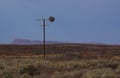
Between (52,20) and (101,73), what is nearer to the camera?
(101,73)

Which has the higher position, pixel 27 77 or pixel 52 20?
pixel 52 20

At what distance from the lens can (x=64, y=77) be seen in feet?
76.5

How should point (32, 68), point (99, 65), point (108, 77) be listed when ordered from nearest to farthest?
point (108, 77), point (32, 68), point (99, 65)

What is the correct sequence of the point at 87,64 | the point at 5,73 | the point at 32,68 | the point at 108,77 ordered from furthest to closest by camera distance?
the point at 87,64, the point at 32,68, the point at 5,73, the point at 108,77

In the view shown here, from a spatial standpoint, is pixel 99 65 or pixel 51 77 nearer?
pixel 51 77

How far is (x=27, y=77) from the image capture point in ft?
75.6

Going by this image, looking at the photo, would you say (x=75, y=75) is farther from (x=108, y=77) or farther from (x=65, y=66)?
(x=65, y=66)

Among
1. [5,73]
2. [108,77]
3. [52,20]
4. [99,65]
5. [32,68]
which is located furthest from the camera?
[52,20]

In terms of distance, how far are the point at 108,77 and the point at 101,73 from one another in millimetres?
1335

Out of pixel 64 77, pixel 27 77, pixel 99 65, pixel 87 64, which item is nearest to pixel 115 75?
pixel 64 77

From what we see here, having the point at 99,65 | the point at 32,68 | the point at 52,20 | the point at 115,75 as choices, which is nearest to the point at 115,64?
the point at 99,65

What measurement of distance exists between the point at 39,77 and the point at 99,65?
29.8 feet

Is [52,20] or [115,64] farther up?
[52,20]

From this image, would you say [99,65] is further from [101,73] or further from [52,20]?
[52,20]
